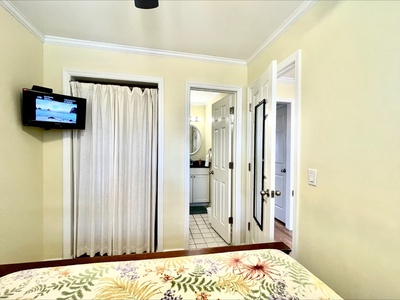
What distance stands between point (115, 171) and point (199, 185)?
98.5 inches

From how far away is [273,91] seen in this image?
1624 millimetres

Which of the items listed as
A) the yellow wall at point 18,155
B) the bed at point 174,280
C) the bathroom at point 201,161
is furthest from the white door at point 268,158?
the yellow wall at point 18,155

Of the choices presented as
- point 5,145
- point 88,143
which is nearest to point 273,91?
point 88,143

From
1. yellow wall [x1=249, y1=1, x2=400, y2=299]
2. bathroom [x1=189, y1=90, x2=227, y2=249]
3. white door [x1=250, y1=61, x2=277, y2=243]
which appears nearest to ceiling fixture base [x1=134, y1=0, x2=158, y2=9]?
white door [x1=250, y1=61, x2=277, y2=243]

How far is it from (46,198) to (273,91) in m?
2.60

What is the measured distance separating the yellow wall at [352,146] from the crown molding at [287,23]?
0.05 metres

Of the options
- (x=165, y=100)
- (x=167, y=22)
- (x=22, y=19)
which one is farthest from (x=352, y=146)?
(x=22, y=19)

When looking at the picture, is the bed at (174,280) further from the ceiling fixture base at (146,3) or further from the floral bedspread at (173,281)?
the ceiling fixture base at (146,3)

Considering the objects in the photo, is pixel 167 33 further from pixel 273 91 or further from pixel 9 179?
pixel 9 179

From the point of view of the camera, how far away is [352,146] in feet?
3.80

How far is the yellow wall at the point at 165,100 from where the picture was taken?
2.10 m

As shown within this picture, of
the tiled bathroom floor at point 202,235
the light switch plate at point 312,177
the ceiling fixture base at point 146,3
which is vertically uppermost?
the ceiling fixture base at point 146,3

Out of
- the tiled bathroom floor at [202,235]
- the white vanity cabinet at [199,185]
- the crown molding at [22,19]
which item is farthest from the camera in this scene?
the white vanity cabinet at [199,185]

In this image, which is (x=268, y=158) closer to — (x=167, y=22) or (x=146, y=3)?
(x=146, y=3)
